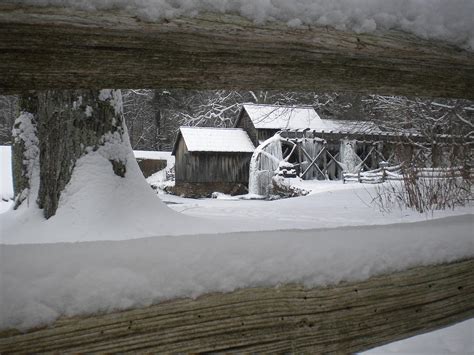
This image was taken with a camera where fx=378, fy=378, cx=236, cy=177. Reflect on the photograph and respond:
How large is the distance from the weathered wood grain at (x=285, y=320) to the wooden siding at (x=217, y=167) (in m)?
21.9

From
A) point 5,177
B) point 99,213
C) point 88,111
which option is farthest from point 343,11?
point 5,177

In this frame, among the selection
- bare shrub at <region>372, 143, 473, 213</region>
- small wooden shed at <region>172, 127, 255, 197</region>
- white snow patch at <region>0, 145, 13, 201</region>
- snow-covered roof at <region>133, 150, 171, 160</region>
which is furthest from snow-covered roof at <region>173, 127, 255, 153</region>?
bare shrub at <region>372, 143, 473, 213</region>

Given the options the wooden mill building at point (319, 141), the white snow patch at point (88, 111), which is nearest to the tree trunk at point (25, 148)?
the white snow patch at point (88, 111)

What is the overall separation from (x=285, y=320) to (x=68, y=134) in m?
4.01

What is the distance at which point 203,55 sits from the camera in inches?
33.8

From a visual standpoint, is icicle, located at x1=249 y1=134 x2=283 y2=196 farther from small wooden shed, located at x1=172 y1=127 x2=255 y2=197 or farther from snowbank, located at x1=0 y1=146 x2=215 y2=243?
snowbank, located at x1=0 y1=146 x2=215 y2=243

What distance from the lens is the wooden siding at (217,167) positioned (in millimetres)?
22953

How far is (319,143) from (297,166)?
1906 millimetres

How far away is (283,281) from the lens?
0.96 metres

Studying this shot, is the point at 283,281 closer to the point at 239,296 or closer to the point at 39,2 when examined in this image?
the point at 239,296

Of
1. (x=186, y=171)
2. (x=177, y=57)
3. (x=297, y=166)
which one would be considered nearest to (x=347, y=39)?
(x=177, y=57)

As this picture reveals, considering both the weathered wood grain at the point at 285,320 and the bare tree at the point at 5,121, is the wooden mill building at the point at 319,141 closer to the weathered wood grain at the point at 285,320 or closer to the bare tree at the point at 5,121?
the weathered wood grain at the point at 285,320

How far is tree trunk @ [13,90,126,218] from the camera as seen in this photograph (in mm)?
4273

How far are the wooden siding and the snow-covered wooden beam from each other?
2198 centimetres
